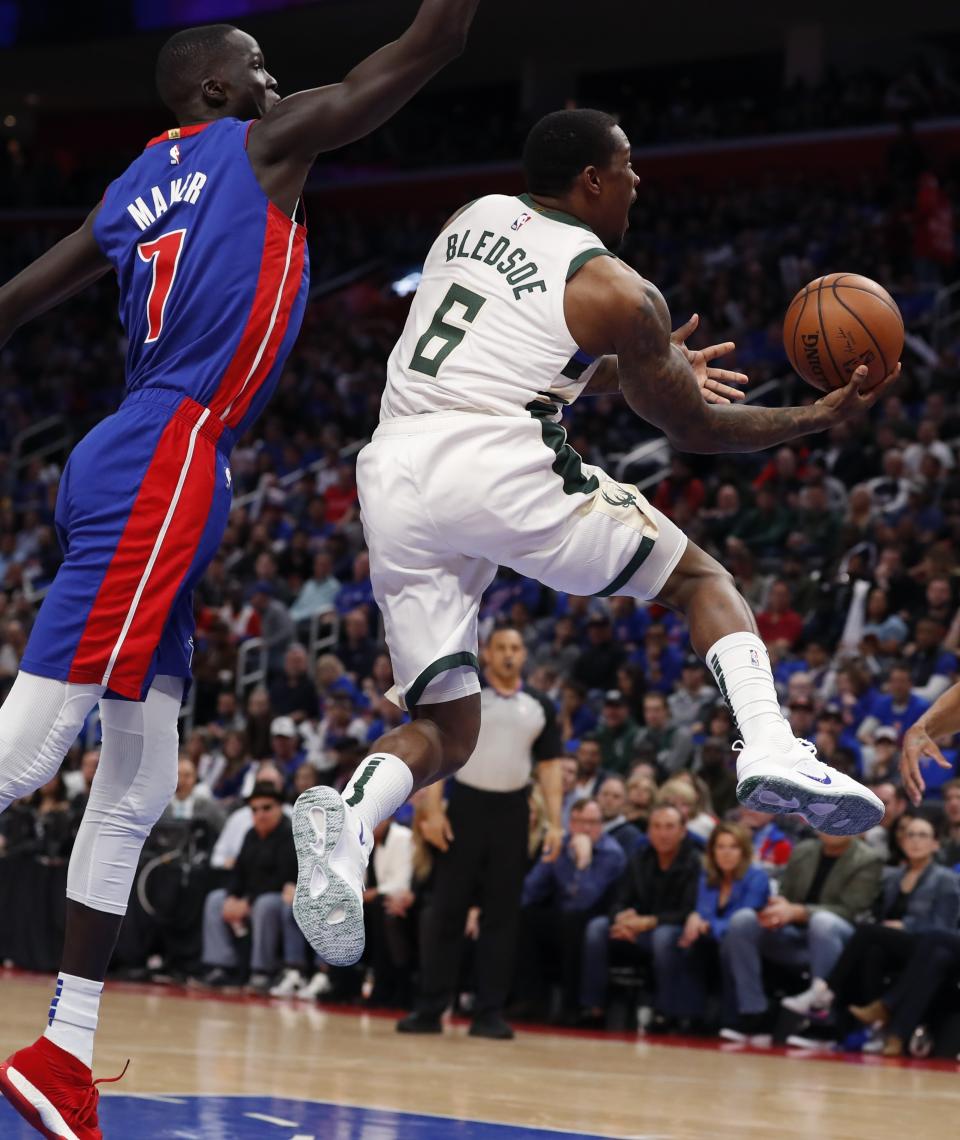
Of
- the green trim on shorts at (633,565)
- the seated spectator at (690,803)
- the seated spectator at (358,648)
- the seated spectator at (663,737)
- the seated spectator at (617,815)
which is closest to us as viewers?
the green trim on shorts at (633,565)

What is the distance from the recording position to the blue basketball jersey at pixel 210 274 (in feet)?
15.4

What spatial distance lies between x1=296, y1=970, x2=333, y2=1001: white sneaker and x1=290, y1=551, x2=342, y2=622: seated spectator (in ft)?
19.7

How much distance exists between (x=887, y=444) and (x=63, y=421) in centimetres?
1328

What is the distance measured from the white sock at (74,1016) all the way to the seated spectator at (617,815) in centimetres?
705

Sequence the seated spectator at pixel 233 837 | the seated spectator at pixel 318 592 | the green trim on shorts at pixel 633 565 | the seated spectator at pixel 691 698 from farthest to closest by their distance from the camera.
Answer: the seated spectator at pixel 318 592
the seated spectator at pixel 691 698
the seated spectator at pixel 233 837
the green trim on shorts at pixel 633 565

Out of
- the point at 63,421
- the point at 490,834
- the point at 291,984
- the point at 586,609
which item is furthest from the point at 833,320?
the point at 63,421

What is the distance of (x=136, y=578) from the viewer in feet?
14.9

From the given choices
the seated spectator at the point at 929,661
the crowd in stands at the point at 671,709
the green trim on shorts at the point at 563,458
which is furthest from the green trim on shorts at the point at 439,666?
the seated spectator at the point at 929,661

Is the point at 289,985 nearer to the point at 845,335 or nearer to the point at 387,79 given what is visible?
the point at 845,335

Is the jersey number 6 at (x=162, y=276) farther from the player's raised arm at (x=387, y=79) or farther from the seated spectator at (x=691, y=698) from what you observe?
the seated spectator at (x=691, y=698)

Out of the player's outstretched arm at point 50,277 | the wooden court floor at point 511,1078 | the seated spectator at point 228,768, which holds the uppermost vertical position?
the player's outstretched arm at point 50,277

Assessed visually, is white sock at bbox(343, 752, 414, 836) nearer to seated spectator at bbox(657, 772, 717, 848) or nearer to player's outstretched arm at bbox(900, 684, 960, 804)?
player's outstretched arm at bbox(900, 684, 960, 804)

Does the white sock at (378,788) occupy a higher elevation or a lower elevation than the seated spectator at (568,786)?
lower

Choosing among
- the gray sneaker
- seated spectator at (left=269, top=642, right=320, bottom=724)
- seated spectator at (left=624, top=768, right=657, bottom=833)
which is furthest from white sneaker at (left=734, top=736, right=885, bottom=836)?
seated spectator at (left=269, top=642, right=320, bottom=724)
